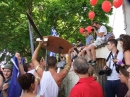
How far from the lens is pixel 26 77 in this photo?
3750 millimetres

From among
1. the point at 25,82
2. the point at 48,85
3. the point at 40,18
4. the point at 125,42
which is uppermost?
the point at 40,18

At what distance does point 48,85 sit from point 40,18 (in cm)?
1118

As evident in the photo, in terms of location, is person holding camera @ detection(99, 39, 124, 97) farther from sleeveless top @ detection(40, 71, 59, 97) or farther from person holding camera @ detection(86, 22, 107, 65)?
person holding camera @ detection(86, 22, 107, 65)

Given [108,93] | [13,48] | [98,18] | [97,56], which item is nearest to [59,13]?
[98,18]

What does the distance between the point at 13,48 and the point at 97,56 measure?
7.14 meters

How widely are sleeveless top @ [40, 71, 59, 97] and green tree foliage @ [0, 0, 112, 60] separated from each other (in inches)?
360

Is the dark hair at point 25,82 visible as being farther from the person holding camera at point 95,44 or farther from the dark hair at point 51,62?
the person holding camera at point 95,44

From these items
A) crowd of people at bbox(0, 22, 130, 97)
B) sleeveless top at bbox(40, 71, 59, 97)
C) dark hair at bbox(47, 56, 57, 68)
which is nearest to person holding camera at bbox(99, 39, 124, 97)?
crowd of people at bbox(0, 22, 130, 97)

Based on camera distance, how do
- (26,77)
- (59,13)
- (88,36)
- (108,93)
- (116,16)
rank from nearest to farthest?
(26,77) → (108,93) → (88,36) → (59,13) → (116,16)

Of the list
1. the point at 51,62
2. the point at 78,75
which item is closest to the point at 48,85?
the point at 51,62

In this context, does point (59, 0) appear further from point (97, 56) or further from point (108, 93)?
point (108, 93)

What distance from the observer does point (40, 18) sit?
15.1 meters

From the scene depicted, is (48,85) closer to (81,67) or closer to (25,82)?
(25,82)

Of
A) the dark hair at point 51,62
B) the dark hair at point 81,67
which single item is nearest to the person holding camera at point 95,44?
the dark hair at point 51,62
